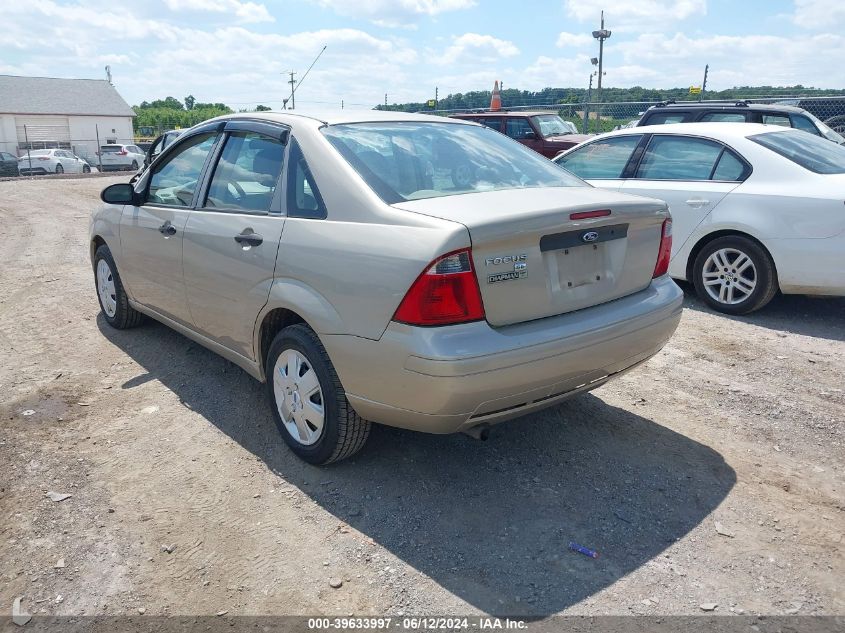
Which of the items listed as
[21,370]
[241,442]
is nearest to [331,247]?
[241,442]

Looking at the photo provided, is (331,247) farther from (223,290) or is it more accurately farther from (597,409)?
Result: (597,409)

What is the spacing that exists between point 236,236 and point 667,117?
27.3ft

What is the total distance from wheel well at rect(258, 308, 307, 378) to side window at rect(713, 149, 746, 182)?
443cm

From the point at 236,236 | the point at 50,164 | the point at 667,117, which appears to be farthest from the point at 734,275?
the point at 50,164

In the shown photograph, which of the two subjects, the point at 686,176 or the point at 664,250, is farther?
the point at 686,176

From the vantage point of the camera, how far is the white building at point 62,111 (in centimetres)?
5022

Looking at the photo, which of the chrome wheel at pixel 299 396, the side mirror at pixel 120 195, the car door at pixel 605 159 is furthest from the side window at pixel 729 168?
the side mirror at pixel 120 195

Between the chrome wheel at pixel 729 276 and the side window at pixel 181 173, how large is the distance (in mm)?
4348

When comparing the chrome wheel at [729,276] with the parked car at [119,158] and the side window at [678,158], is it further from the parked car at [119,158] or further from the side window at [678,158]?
the parked car at [119,158]

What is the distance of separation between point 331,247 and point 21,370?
3.05 m

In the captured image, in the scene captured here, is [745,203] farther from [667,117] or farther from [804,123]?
[804,123]

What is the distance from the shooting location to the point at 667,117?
33.3 ft

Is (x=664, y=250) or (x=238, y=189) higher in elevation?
(x=238, y=189)

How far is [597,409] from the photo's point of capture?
4172mm
